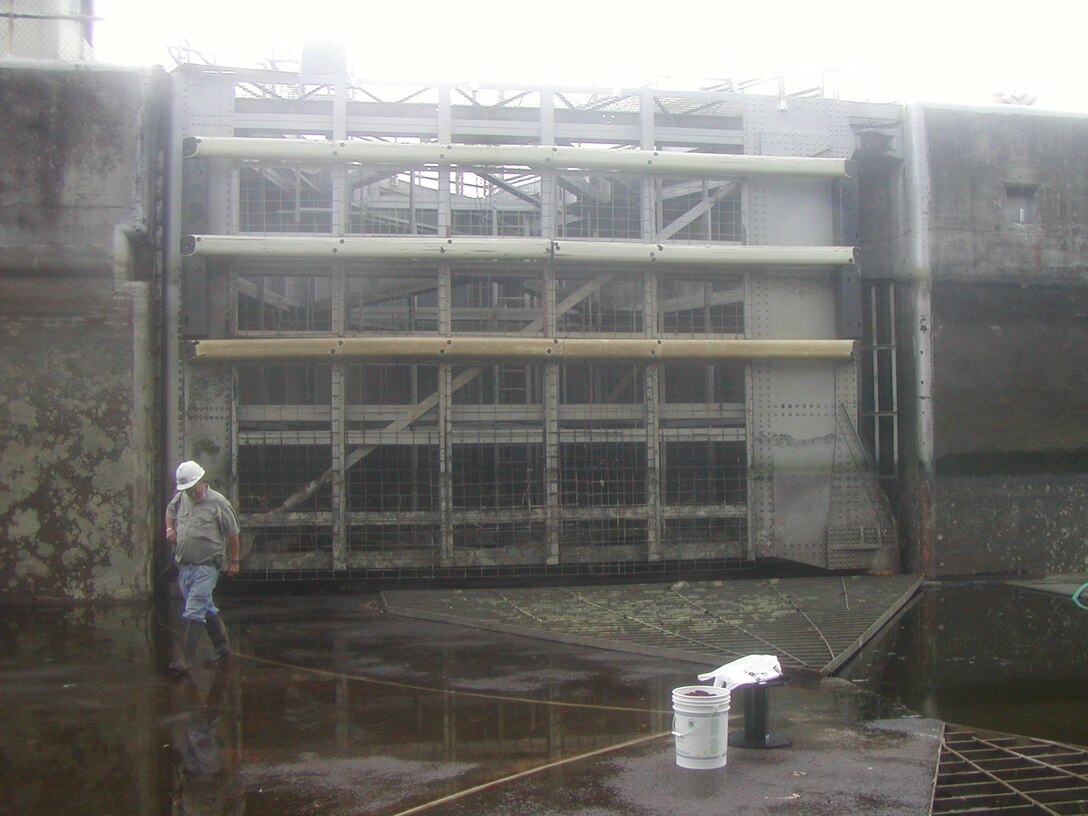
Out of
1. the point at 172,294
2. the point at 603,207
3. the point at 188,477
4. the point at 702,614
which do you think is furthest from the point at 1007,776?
the point at 172,294

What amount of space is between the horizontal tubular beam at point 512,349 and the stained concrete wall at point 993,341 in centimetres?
126

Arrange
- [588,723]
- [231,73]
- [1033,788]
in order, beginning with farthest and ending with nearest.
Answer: [231,73]
[588,723]
[1033,788]

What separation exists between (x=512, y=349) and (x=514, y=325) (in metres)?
0.69

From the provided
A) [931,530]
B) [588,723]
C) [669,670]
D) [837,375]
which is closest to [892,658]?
[669,670]

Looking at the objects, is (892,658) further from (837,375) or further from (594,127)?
(594,127)

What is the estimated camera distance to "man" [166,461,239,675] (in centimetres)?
897

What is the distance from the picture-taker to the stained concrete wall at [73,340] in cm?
1184

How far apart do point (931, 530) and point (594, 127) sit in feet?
20.4

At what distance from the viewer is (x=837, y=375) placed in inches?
553

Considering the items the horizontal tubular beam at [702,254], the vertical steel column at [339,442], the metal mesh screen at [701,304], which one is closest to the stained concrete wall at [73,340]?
the vertical steel column at [339,442]

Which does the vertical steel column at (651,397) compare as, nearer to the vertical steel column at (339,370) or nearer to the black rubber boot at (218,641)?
the vertical steel column at (339,370)

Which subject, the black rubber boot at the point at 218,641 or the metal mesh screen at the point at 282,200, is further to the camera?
the metal mesh screen at the point at 282,200

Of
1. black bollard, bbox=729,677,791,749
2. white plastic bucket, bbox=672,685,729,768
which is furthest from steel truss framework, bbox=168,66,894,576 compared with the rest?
white plastic bucket, bbox=672,685,729,768

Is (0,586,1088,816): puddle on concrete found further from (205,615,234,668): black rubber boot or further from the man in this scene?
the man
